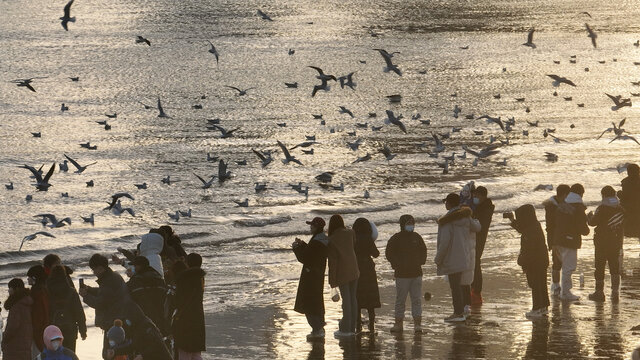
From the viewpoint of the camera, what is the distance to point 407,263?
40.2 feet

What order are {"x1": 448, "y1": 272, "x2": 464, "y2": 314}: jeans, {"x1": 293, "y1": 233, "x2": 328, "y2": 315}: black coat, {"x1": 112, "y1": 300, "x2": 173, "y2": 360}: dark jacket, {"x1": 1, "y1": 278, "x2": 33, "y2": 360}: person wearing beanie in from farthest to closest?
1. {"x1": 448, "y1": 272, "x2": 464, "y2": 314}: jeans
2. {"x1": 293, "y1": 233, "x2": 328, "y2": 315}: black coat
3. {"x1": 1, "y1": 278, "x2": 33, "y2": 360}: person wearing beanie
4. {"x1": 112, "y1": 300, "x2": 173, "y2": 360}: dark jacket

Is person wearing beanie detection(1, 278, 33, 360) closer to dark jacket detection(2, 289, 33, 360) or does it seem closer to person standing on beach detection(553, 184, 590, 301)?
dark jacket detection(2, 289, 33, 360)

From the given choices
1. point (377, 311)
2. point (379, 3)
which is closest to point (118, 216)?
point (377, 311)

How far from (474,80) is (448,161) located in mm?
31039

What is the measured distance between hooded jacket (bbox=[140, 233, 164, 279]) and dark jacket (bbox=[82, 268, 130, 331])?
1.09 metres

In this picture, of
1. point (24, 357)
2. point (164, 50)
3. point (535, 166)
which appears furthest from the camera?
point (164, 50)

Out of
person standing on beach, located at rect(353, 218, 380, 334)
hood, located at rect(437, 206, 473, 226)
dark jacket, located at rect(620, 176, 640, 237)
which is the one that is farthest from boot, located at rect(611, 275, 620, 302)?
person standing on beach, located at rect(353, 218, 380, 334)

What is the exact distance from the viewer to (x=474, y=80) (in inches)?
2685

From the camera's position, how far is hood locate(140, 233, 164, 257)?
10.8m

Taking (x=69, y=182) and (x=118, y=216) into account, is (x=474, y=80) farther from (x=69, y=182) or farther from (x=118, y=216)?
(x=118, y=216)

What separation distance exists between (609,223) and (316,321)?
360 centimetres

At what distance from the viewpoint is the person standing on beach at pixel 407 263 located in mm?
12195

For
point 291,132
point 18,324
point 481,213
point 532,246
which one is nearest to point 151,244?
point 18,324

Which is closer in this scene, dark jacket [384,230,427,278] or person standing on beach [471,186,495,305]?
dark jacket [384,230,427,278]
